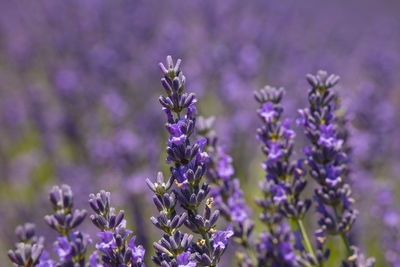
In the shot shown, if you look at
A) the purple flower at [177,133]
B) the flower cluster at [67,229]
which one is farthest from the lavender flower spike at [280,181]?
the flower cluster at [67,229]

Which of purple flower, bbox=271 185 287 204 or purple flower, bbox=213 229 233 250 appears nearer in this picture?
purple flower, bbox=213 229 233 250

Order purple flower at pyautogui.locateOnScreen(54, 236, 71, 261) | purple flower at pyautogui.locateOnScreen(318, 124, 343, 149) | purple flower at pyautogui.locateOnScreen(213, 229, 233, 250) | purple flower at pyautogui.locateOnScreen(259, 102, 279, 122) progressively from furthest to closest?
purple flower at pyautogui.locateOnScreen(259, 102, 279, 122)
purple flower at pyautogui.locateOnScreen(318, 124, 343, 149)
purple flower at pyautogui.locateOnScreen(213, 229, 233, 250)
purple flower at pyautogui.locateOnScreen(54, 236, 71, 261)

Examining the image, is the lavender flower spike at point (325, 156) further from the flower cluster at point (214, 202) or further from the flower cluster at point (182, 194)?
the flower cluster at point (182, 194)

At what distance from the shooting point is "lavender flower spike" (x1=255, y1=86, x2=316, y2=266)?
5.14ft

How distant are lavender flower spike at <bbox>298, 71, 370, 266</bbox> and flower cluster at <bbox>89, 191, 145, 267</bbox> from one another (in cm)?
69

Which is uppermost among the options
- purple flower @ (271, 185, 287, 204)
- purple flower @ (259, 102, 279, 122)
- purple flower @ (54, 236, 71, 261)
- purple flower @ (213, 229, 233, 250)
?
purple flower @ (259, 102, 279, 122)

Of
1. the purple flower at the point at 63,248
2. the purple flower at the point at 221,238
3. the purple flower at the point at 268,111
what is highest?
the purple flower at the point at 268,111

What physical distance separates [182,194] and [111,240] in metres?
0.24

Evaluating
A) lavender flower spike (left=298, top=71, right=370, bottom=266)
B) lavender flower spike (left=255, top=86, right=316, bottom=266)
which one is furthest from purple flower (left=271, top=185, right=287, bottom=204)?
lavender flower spike (left=298, top=71, right=370, bottom=266)

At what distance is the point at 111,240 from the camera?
1.20m

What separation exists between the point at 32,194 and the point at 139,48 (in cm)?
207

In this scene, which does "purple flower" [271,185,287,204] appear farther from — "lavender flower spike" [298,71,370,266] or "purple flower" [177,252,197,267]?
"purple flower" [177,252,197,267]

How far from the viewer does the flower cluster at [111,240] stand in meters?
1.18

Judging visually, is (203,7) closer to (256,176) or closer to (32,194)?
(256,176)
